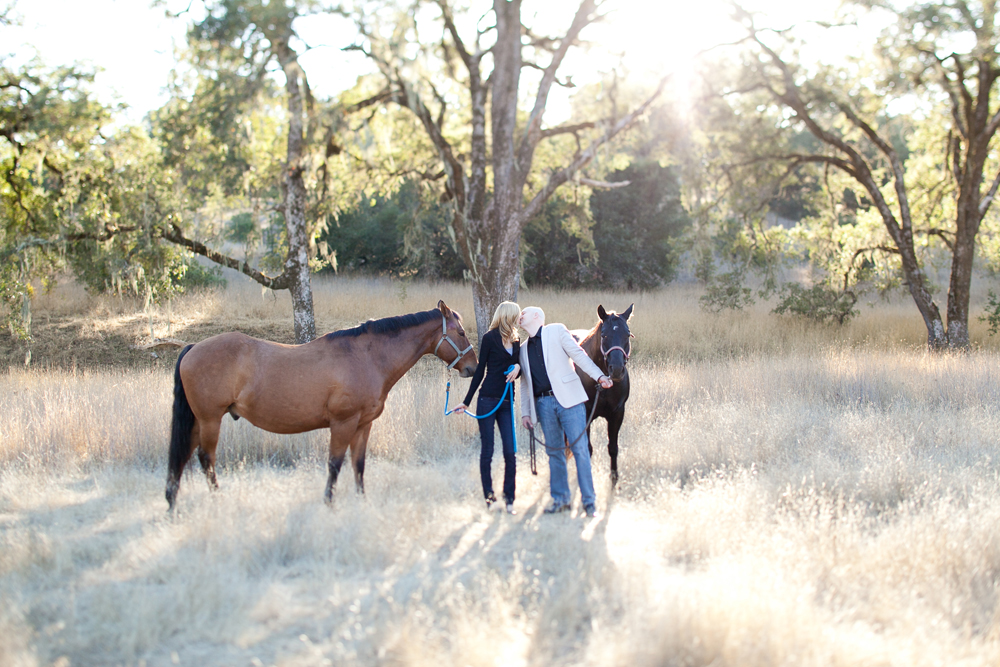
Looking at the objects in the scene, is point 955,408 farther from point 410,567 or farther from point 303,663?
point 303,663

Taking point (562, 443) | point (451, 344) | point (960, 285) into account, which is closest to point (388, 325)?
point (451, 344)

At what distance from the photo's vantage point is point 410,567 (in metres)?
4.14

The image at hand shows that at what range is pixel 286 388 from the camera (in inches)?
212

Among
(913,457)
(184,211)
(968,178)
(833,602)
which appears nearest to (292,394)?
(833,602)

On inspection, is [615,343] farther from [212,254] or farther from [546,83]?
[212,254]

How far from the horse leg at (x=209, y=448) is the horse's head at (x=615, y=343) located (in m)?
3.34

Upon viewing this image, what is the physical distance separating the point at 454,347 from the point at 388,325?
61 centimetres

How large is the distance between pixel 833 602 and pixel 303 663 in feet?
9.50

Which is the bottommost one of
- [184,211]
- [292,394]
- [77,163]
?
[292,394]

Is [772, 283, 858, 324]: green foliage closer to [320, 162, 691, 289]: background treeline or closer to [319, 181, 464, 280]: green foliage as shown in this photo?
[320, 162, 691, 289]: background treeline

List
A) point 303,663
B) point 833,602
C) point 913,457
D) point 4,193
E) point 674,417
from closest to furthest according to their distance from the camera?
point 303,663 < point 833,602 < point 913,457 < point 674,417 < point 4,193

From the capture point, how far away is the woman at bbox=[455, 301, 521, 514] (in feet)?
17.2

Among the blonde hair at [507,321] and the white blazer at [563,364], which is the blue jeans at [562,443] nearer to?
the white blazer at [563,364]

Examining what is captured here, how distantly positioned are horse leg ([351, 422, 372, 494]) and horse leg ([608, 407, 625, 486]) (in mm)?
2239
